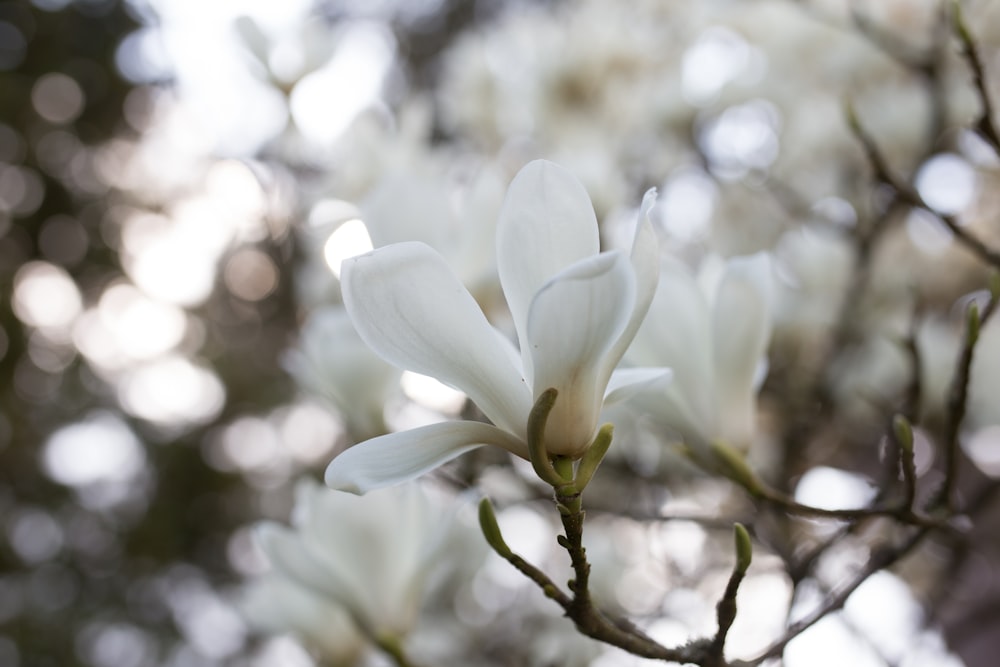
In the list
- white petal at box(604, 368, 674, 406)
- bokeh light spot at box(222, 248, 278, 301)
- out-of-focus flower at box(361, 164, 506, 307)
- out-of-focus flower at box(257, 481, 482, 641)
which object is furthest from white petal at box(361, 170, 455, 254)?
bokeh light spot at box(222, 248, 278, 301)

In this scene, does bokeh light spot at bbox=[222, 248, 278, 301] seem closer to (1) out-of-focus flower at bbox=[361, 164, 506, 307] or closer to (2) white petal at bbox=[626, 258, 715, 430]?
(1) out-of-focus flower at bbox=[361, 164, 506, 307]

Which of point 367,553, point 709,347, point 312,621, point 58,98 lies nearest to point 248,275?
point 58,98

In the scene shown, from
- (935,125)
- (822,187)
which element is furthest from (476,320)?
(822,187)

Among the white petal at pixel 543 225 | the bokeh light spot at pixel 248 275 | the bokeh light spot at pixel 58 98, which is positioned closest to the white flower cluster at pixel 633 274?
the white petal at pixel 543 225

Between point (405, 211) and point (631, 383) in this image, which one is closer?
point (631, 383)

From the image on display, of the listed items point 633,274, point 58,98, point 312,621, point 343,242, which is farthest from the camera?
point 58,98

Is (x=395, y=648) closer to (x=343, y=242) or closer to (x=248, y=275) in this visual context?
(x=343, y=242)

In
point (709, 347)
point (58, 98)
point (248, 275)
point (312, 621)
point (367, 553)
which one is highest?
point (709, 347)

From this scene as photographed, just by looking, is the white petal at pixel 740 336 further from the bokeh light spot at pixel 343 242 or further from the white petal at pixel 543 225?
the bokeh light spot at pixel 343 242
